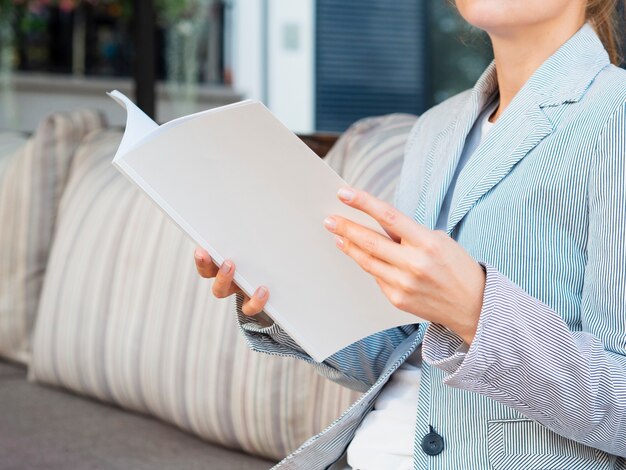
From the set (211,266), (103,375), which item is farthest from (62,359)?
(211,266)

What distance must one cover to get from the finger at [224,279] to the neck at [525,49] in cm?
36

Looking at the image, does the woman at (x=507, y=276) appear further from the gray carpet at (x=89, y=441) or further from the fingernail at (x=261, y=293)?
the gray carpet at (x=89, y=441)

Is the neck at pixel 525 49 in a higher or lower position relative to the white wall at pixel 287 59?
higher

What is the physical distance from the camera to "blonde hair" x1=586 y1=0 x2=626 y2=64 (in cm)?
103

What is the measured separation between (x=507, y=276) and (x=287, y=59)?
380 cm

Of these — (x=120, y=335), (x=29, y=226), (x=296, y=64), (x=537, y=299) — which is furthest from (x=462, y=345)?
(x=296, y=64)

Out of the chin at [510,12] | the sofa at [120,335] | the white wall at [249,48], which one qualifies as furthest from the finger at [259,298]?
the white wall at [249,48]

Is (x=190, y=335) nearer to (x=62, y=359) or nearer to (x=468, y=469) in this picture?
(x=62, y=359)

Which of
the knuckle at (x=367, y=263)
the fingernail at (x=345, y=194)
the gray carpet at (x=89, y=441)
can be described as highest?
the fingernail at (x=345, y=194)

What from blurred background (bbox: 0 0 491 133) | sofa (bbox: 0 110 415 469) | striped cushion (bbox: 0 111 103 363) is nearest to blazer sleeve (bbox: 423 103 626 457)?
sofa (bbox: 0 110 415 469)

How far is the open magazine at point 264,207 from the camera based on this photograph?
805 millimetres

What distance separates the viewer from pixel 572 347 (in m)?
0.77

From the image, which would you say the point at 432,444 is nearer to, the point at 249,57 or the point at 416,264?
the point at 416,264

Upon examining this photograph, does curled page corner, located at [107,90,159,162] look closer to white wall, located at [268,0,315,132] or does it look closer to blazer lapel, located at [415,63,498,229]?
blazer lapel, located at [415,63,498,229]
